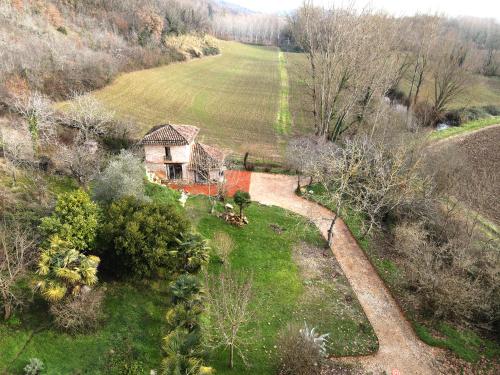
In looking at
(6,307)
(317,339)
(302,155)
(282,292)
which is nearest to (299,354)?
(317,339)

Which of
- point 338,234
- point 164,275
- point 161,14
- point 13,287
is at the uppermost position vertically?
point 161,14

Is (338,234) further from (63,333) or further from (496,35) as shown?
(496,35)

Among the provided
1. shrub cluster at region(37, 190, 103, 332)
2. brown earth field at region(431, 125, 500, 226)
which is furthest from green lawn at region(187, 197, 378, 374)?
brown earth field at region(431, 125, 500, 226)

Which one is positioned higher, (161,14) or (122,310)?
(161,14)

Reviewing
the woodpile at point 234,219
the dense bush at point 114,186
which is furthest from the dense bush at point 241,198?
Result: the dense bush at point 114,186

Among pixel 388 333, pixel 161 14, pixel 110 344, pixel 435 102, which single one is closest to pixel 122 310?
pixel 110 344

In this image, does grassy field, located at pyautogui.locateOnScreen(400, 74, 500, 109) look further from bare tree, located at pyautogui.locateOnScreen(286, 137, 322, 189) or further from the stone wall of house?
the stone wall of house

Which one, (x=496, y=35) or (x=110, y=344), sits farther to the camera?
(x=496, y=35)

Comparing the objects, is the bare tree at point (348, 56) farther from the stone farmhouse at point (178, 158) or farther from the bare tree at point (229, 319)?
the bare tree at point (229, 319)
